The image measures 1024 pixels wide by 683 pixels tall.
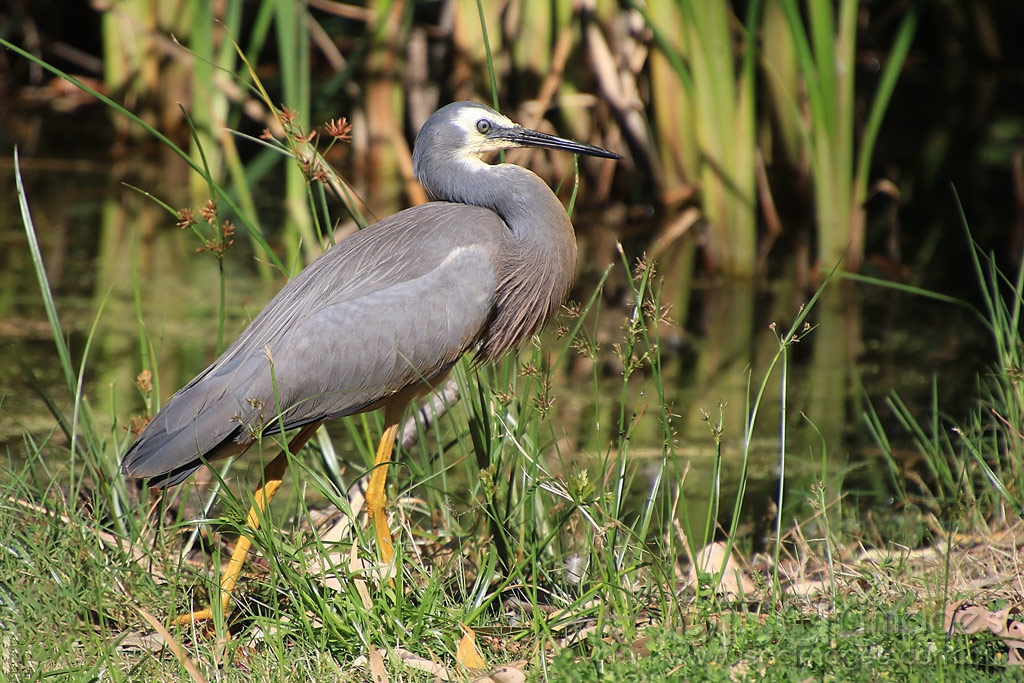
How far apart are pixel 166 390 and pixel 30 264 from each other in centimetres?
213

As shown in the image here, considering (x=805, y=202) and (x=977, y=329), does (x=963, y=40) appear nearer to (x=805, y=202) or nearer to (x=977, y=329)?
(x=805, y=202)

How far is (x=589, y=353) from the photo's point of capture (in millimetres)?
2754

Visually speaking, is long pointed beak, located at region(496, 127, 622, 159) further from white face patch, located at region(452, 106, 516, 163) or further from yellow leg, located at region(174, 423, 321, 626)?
yellow leg, located at region(174, 423, 321, 626)

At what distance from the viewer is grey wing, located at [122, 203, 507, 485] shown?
3.19m

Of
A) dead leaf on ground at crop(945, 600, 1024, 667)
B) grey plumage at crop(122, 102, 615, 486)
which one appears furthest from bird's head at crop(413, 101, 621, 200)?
dead leaf on ground at crop(945, 600, 1024, 667)

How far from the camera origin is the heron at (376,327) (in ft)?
10.3

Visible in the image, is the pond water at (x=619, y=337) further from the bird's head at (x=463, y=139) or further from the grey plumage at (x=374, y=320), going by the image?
the bird's head at (x=463, y=139)

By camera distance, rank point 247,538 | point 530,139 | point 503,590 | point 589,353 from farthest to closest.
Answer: point 530,139
point 247,538
point 503,590
point 589,353

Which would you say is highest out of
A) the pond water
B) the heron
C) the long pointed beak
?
the long pointed beak

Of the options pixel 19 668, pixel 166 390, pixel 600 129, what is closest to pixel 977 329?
pixel 600 129

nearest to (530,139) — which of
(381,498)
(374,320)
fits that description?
(374,320)

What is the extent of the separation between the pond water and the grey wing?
922 mm

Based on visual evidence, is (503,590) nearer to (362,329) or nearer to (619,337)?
(362,329)

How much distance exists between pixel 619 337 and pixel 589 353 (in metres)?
3.09
